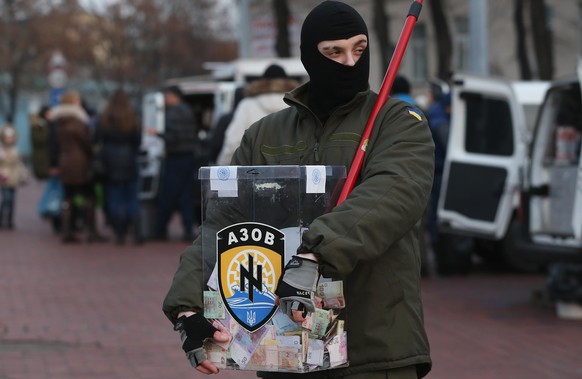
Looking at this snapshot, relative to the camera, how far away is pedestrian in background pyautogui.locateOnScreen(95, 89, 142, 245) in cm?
Result: 1577

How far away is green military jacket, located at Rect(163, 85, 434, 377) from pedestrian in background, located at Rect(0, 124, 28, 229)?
52.5ft

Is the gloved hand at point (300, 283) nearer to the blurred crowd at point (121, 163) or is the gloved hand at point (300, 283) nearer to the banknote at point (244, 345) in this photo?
the banknote at point (244, 345)

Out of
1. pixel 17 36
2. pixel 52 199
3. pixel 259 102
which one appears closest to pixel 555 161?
pixel 259 102

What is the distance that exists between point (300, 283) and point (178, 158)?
519 inches

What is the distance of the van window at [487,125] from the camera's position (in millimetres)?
11852

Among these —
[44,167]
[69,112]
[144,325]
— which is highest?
[69,112]

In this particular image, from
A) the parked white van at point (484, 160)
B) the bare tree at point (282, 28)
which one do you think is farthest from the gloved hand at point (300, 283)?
the bare tree at point (282, 28)

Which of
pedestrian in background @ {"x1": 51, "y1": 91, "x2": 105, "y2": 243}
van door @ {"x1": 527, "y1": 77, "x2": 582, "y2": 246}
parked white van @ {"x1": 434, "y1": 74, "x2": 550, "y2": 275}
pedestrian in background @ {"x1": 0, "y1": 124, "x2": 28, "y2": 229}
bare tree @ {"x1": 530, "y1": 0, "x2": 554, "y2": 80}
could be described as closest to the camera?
van door @ {"x1": 527, "y1": 77, "x2": 582, "y2": 246}

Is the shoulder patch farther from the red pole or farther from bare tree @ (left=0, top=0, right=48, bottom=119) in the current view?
bare tree @ (left=0, top=0, right=48, bottom=119)

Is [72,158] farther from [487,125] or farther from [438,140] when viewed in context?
[487,125]

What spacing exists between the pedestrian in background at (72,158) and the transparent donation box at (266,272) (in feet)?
42.4

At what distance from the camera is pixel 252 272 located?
3.33 metres

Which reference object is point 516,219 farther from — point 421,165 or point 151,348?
point 421,165

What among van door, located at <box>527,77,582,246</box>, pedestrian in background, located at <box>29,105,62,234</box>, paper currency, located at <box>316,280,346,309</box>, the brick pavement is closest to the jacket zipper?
paper currency, located at <box>316,280,346,309</box>
